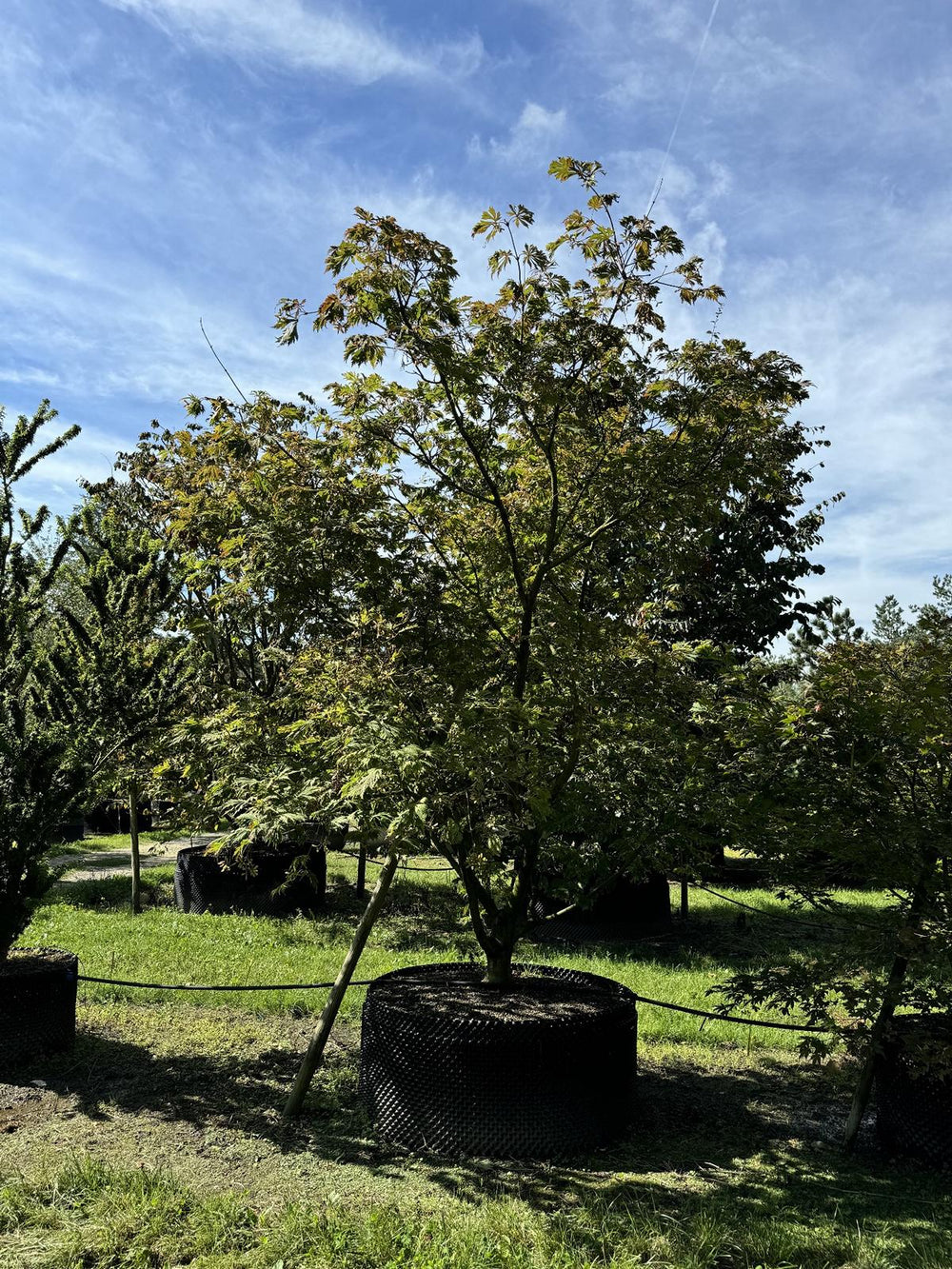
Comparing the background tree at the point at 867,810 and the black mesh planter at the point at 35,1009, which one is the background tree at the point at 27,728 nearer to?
the black mesh planter at the point at 35,1009

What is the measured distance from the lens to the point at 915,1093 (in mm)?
4570

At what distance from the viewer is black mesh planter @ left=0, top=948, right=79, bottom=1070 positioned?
18.3ft

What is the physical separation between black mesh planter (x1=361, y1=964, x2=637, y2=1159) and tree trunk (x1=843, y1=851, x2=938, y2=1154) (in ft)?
3.79

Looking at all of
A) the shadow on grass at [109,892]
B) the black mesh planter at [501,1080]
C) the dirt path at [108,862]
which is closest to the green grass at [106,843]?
the dirt path at [108,862]

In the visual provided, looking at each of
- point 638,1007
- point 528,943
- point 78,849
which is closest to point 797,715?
point 638,1007

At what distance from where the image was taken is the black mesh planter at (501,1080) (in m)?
4.54

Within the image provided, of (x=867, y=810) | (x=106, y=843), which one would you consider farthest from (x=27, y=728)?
(x=106, y=843)

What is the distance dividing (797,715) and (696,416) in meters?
1.70

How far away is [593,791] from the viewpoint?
5387mm

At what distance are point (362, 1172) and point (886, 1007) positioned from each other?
2.65 meters

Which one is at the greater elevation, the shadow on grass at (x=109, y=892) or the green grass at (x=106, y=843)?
the green grass at (x=106, y=843)

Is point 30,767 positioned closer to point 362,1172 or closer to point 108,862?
point 362,1172

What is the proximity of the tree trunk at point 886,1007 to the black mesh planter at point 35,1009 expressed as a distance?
184 inches

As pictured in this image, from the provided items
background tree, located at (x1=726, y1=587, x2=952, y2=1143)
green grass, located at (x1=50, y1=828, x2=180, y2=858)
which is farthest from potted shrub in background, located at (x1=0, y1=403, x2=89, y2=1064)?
green grass, located at (x1=50, y1=828, x2=180, y2=858)
